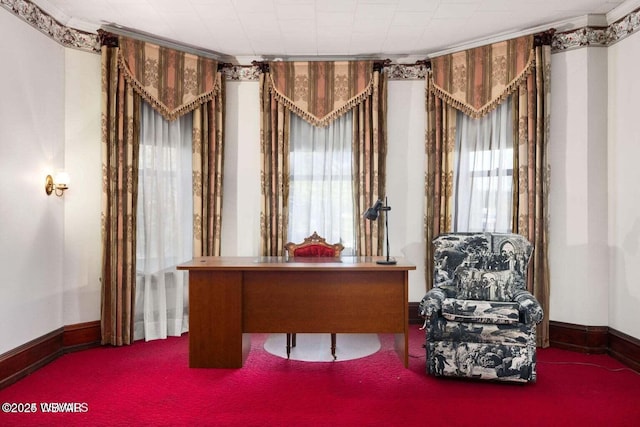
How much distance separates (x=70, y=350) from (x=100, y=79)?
105 inches

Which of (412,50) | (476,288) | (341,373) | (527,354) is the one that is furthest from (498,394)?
(412,50)

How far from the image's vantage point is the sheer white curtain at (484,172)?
458cm

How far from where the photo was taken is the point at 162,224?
468 centimetres

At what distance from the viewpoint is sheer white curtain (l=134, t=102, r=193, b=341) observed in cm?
456

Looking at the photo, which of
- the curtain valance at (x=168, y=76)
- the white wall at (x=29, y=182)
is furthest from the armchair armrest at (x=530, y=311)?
the white wall at (x=29, y=182)

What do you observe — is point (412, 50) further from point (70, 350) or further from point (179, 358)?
point (70, 350)

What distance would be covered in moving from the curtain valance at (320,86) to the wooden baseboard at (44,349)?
10.3ft

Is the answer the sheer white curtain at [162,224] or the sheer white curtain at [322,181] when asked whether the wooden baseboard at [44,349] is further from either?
the sheer white curtain at [322,181]

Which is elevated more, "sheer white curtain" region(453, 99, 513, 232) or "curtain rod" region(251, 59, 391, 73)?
"curtain rod" region(251, 59, 391, 73)

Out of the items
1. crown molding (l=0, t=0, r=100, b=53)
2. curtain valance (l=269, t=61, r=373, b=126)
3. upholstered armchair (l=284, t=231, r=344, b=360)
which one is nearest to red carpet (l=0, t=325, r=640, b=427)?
upholstered armchair (l=284, t=231, r=344, b=360)

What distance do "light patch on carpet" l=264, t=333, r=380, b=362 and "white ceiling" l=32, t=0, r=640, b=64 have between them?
314 centimetres

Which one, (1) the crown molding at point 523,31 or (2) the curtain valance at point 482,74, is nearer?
(1) the crown molding at point 523,31

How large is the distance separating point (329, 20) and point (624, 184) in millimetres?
3075

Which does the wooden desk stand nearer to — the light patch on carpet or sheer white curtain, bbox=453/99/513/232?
the light patch on carpet
